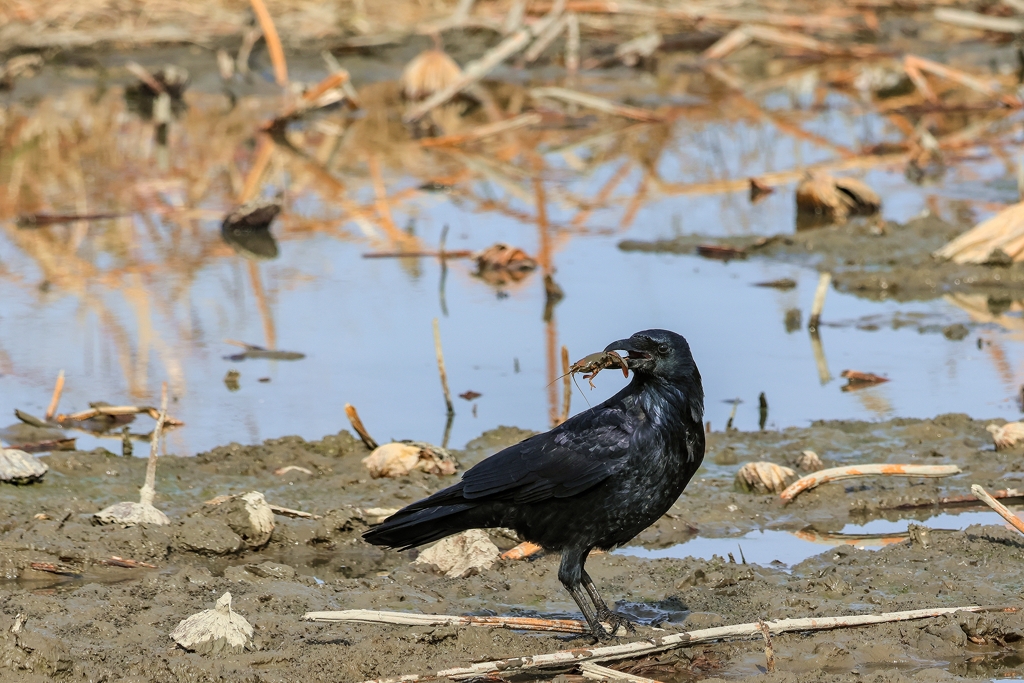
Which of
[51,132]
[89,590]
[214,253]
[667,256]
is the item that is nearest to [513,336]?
[667,256]

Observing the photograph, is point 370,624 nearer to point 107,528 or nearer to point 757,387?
point 107,528

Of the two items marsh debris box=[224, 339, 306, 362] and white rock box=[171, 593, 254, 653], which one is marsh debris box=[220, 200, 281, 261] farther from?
white rock box=[171, 593, 254, 653]

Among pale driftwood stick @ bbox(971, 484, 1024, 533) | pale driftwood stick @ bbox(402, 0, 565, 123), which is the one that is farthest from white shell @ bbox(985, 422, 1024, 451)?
pale driftwood stick @ bbox(402, 0, 565, 123)

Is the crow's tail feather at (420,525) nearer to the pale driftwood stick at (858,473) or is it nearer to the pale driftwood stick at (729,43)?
the pale driftwood stick at (858,473)

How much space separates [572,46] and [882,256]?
9867 millimetres

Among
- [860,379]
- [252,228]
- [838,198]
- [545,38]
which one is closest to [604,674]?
[860,379]

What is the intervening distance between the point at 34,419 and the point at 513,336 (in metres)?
2.98

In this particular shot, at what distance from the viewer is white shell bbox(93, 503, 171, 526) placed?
556cm

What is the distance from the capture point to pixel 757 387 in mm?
7785

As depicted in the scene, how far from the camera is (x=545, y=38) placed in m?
18.2

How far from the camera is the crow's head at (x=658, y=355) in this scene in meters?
4.61

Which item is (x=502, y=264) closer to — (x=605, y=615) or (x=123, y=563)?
(x=123, y=563)

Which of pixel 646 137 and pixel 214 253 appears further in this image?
pixel 646 137

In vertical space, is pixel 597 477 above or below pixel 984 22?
above
